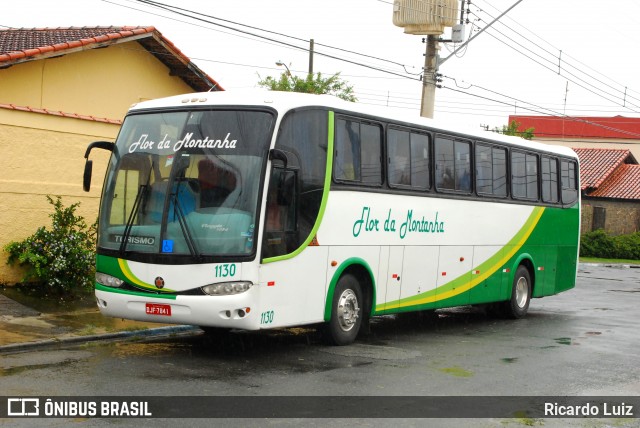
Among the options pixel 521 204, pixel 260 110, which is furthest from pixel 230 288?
pixel 521 204

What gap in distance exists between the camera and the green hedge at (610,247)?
166ft

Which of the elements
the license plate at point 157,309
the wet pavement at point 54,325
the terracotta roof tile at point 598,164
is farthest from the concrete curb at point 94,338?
the terracotta roof tile at point 598,164

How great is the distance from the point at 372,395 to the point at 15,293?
7.89 m

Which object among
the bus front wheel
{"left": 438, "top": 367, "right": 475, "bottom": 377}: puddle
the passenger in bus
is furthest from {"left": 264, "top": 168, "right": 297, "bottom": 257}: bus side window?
the bus front wheel

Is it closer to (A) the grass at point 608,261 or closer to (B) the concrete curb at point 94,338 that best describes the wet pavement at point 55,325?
(B) the concrete curb at point 94,338

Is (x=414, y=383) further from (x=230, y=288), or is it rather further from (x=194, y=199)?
(x=194, y=199)

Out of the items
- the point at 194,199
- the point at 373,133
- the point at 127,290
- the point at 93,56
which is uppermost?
the point at 93,56

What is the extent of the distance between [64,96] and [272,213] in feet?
30.7

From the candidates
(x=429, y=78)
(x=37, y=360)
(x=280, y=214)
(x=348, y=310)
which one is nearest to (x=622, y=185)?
(x=429, y=78)

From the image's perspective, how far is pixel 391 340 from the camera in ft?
45.9

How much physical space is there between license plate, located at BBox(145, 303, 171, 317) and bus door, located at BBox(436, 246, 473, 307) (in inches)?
222

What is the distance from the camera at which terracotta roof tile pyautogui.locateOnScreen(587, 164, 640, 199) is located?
56.6 metres

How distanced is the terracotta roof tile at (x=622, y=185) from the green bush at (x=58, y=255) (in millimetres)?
46226

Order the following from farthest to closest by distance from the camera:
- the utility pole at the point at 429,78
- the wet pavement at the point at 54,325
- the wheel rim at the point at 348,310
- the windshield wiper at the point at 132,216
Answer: the utility pole at the point at 429,78
the wheel rim at the point at 348,310
the wet pavement at the point at 54,325
the windshield wiper at the point at 132,216
